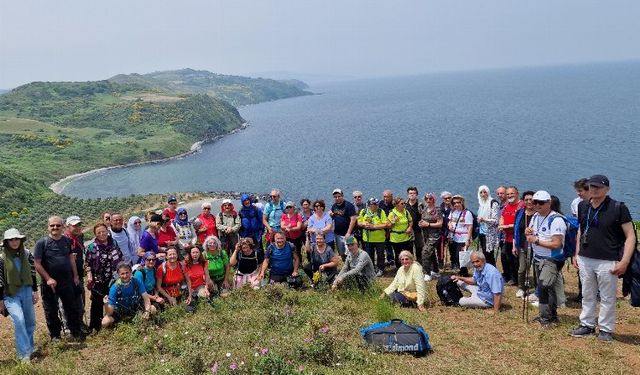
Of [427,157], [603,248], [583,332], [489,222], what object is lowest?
[427,157]

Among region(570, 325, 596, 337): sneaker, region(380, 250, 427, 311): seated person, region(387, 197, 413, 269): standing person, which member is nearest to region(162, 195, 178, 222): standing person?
region(387, 197, 413, 269): standing person

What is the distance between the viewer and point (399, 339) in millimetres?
6887

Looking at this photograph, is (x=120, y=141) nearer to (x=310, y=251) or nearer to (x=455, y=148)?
(x=455, y=148)

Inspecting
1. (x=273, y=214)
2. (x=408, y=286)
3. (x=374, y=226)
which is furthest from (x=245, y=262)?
(x=408, y=286)

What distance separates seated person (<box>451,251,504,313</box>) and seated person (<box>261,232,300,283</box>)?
3.39 m

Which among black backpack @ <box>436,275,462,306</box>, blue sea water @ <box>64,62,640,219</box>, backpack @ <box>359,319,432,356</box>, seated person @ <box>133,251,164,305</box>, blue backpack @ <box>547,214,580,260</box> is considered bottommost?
blue sea water @ <box>64,62,640,219</box>

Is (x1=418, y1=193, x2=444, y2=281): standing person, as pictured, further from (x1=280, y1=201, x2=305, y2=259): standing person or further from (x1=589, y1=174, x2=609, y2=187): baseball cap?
(x1=589, y1=174, x2=609, y2=187): baseball cap

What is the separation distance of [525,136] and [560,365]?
339 ft

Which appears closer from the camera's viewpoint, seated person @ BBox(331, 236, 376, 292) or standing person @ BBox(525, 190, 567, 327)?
standing person @ BBox(525, 190, 567, 327)

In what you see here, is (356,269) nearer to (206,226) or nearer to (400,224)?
(400,224)

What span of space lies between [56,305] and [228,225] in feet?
13.7

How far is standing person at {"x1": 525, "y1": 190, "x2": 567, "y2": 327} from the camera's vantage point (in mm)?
7621

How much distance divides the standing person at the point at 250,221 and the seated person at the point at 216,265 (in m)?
1.58

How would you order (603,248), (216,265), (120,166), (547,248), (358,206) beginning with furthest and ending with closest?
(120,166) < (358,206) < (216,265) < (547,248) < (603,248)
